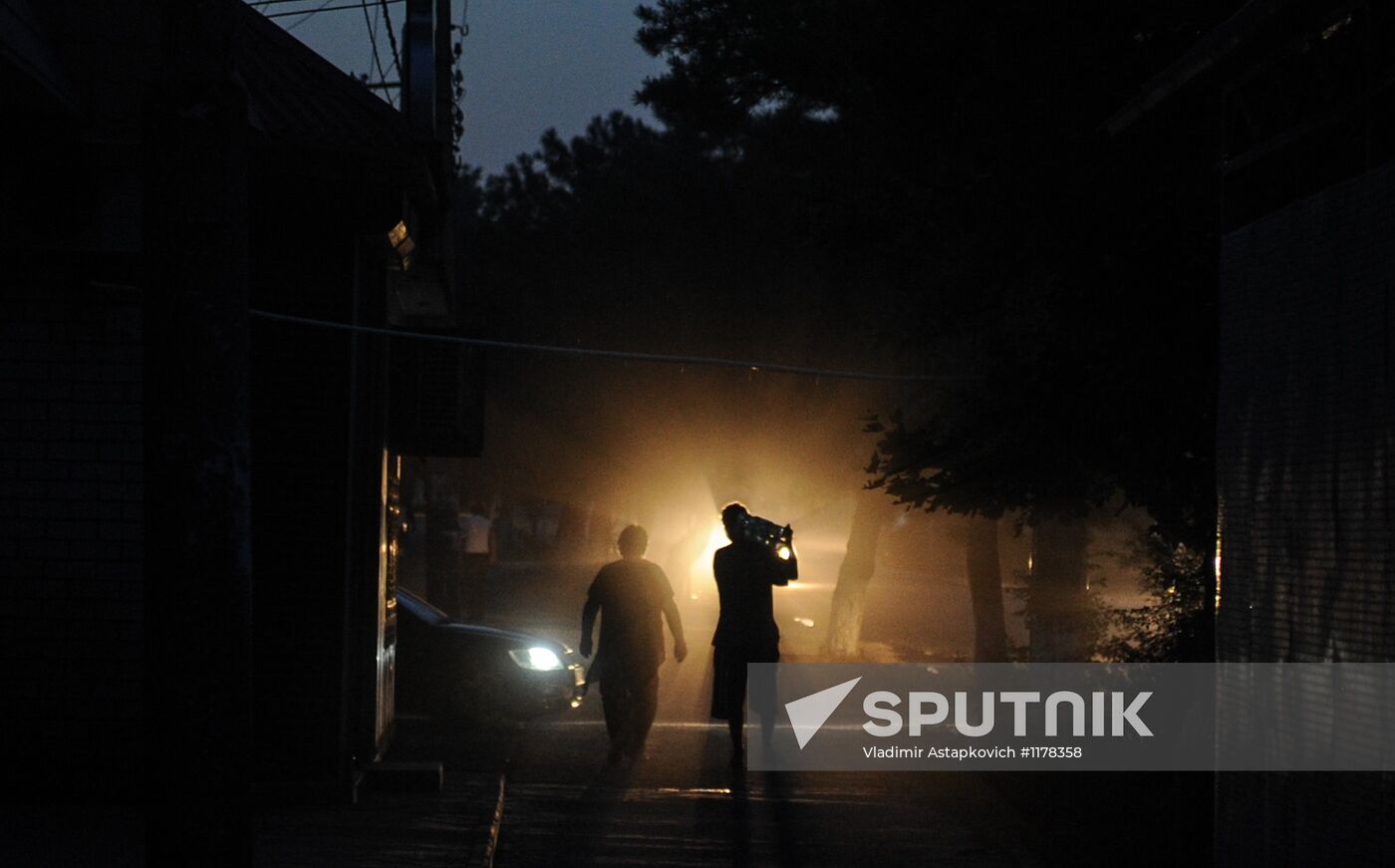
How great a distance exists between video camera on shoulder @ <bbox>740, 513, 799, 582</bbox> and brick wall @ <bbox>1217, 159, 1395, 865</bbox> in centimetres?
473

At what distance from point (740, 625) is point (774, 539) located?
2.96ft

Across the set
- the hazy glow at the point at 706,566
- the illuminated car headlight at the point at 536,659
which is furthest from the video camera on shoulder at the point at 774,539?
the hazy glow at the point at 706,566

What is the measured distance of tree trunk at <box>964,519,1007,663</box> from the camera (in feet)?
77.6

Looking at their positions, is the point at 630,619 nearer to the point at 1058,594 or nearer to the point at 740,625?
the point at 740,625

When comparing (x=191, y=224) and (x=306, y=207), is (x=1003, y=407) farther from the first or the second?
(x=191, y=224)

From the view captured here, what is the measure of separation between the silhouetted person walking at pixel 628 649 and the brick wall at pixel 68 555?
4.01 metres

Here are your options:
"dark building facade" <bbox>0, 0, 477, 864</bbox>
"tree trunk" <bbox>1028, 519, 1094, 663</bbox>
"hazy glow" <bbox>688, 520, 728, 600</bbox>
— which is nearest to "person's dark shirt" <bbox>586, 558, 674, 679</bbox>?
"dark building facade" <bbox>0, 0, 477, 864</bbox>

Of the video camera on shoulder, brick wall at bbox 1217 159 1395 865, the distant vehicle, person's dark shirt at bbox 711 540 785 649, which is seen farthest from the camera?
the distant vehicle

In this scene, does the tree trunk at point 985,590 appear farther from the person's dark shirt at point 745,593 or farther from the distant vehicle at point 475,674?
the person's dark shirt at point 745,593

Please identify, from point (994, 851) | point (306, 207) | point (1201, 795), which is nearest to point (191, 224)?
point (306, 207)

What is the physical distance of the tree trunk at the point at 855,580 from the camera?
26.8 meters

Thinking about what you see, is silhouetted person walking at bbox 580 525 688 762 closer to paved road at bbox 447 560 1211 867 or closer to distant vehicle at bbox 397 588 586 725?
paved road at bbox 447 560 1211 867

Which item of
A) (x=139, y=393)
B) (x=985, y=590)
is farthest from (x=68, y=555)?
(x=985, y=590)

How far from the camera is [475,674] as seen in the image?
16094 mm
